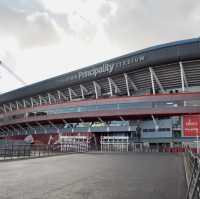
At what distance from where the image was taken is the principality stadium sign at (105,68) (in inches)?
2141

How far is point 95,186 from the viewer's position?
1004 centimetres

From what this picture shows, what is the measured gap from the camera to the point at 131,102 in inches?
2110

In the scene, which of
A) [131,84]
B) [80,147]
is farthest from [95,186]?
[131,84]

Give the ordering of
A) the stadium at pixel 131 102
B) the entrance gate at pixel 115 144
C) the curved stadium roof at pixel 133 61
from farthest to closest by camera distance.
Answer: the entrance gate at pixel 115 144 < the stadium at pixel 131 102 < the curved stadium roof at pixel 133 61

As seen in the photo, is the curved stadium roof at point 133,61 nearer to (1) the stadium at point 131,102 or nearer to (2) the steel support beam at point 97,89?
(1) the stadium at point 131,102

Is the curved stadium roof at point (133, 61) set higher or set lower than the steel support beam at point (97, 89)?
higher

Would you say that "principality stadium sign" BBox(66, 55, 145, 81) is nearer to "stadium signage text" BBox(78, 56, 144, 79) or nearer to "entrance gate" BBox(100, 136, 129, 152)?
"stadium signage text" BBox(78, 56, 144, 79)

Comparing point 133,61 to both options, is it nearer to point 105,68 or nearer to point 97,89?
point 105,68

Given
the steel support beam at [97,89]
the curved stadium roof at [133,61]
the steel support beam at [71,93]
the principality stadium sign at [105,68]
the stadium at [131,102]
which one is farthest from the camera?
the steel support beam at [71,93]

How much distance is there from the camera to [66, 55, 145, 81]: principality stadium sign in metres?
54.4

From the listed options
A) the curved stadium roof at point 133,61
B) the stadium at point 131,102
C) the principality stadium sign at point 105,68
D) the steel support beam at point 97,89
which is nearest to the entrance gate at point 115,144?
the stadium at point 131,102

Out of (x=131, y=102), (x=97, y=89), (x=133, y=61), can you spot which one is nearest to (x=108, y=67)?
(x=133, y=61)

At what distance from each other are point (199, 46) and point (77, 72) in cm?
2983

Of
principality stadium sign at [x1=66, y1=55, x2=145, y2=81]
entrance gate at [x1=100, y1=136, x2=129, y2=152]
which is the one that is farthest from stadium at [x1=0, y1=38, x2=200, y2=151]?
entrance gate at [x1=100, y1=136, x2=129, y2=152]
